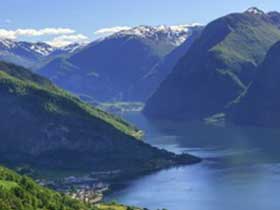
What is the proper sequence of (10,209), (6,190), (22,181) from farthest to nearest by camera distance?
1. (22,181)
2. (6,190)
3. (10,209)

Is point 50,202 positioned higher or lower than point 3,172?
lower

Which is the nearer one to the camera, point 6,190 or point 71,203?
point 6,190

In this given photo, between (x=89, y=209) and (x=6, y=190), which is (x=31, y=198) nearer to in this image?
(x=6, y=190)

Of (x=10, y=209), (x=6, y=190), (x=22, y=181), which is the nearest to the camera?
(x=10, y=209)

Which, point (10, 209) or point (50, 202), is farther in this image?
point (50, 202)

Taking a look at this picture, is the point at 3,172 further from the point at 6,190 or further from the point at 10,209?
the point at 10,209

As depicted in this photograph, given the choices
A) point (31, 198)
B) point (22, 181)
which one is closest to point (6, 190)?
point (31, 198)

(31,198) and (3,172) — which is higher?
(3,172)

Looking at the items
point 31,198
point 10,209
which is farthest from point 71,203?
point 10,209
